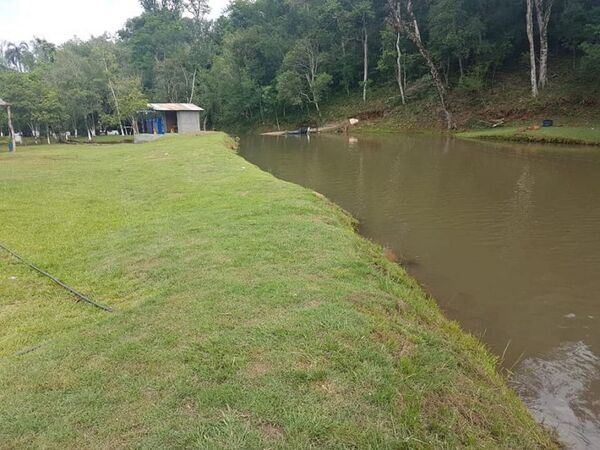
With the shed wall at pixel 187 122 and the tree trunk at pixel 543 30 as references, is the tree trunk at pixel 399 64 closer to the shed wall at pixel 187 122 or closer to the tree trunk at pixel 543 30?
the tree trunk at pixel 543 30

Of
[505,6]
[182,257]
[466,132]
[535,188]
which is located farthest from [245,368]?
[505,6]

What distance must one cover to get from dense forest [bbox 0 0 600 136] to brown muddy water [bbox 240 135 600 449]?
52.9ft

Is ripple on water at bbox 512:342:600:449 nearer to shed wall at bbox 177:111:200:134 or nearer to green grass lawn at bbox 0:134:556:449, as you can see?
green grass lawn at bbox 0:134:556:449

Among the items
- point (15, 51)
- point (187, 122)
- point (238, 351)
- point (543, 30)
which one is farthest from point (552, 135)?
point (15, 51)

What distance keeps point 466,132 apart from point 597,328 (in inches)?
1171

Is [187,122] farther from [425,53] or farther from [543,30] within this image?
[543,30]

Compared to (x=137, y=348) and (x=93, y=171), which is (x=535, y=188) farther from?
(x=93, y=171)

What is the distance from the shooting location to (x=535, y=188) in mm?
14320

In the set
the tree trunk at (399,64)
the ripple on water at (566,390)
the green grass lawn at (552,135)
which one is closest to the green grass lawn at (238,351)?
the ripple on water at (566,390)

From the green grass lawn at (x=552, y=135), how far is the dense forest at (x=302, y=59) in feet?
16.5

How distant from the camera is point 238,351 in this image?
4164 millimetres

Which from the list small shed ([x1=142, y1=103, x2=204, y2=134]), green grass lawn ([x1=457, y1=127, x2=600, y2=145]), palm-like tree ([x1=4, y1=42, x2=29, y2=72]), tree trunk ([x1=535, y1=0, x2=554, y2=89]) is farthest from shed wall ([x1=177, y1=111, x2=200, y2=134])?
palm-like tree ([x1=4, y1=42, x2=29, y2=72])

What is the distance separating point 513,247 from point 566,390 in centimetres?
477

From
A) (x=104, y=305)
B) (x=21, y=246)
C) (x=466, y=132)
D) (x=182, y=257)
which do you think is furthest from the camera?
(x=466, y=132)
